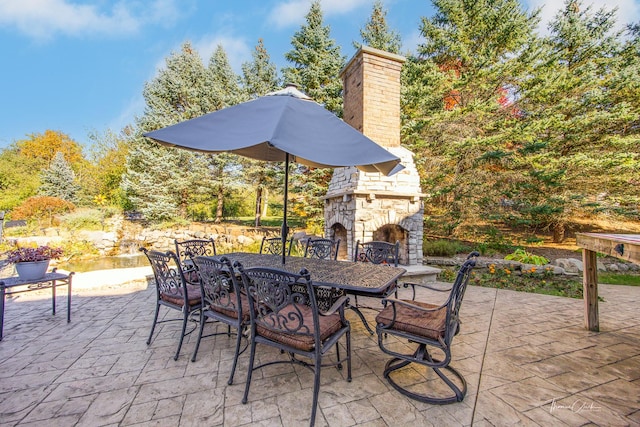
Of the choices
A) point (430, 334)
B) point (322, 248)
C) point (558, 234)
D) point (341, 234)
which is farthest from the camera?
point (558, 234)

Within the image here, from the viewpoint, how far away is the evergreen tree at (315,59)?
9.55m

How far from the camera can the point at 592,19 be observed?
7316 millimetres

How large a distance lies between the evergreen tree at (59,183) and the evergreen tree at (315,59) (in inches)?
551

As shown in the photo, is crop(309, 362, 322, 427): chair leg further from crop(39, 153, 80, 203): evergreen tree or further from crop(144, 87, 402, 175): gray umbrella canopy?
crop(39, 153, 80, 203): evergreen tree

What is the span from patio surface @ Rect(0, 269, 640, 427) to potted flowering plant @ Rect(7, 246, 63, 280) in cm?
58

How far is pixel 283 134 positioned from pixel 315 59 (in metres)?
9.44

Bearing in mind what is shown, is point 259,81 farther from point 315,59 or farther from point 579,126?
point 579,126

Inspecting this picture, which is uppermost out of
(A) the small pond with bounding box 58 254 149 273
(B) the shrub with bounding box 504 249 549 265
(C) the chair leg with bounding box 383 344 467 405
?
(B) the shrub with bounding box 504 249 549 265

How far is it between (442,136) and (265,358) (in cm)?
845

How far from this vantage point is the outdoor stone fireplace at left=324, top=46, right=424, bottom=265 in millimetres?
4738

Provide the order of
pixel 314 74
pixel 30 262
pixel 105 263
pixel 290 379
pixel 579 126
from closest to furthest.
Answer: pixel 290 379 < pixel 30 262 < pixel 579 126 < pixel 105 263 < pixel 314 74

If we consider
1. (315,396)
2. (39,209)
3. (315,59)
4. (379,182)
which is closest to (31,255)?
(315,396)

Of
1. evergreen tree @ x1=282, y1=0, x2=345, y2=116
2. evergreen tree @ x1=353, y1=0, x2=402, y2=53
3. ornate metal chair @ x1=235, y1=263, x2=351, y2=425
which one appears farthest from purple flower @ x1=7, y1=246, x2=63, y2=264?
evergreen tree @ x1=353, y1=0, x2=402, y2=53

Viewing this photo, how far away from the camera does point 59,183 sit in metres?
14.6
